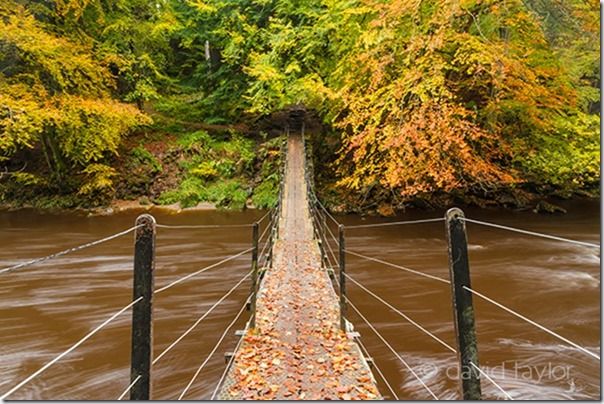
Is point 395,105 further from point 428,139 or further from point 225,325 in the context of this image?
point 225,325

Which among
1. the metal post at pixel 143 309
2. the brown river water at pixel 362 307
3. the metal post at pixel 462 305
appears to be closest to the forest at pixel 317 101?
the brown river water at pixel 362 307

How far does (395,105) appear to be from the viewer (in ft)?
28.6

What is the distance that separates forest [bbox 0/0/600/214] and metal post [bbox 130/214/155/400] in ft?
23.7

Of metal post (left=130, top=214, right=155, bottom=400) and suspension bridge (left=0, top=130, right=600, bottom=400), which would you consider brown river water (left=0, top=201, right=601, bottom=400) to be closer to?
suspension bridge (left=0, top=130, right=600, bottom=400)

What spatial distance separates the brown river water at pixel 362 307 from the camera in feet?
14.5

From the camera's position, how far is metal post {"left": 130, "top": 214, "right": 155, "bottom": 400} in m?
1.87

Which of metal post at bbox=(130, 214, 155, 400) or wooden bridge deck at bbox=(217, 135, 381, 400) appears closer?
metal post at bbox=(130, 214, 155, 400)

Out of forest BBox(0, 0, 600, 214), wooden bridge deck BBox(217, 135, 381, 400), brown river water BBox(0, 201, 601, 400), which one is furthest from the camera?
forest BBox(0, 0, 600, 214)

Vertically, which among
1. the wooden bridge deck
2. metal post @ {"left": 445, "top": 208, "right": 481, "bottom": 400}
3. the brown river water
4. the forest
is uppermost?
the forest

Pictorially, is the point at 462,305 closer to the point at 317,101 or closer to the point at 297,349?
the point at 297,349

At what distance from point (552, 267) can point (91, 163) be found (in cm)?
1433

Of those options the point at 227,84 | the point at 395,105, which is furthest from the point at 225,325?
the point at 227,84

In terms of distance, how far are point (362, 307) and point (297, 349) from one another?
2.94 m

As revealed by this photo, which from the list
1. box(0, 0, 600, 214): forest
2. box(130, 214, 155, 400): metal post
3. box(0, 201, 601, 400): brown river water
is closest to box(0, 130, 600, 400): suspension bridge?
box(130, 214, 155, 400): metal post
